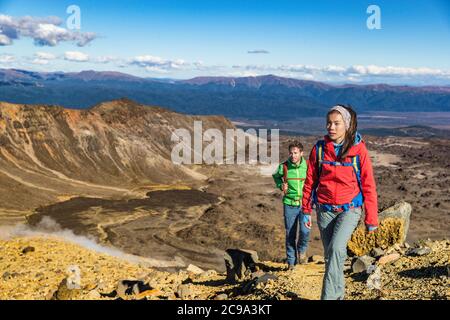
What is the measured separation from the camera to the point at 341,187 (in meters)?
4.52

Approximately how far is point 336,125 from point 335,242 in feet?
3.73

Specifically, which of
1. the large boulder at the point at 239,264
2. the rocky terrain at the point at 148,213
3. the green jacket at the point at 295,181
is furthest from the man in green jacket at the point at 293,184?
the large boulder at the point at 239,264

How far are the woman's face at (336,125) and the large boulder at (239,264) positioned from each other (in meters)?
3.84

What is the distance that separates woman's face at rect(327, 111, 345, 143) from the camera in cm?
444

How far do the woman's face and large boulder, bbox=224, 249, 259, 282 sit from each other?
384cm

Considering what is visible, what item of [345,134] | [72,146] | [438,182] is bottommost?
[438,182]

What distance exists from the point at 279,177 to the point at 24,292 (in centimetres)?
420

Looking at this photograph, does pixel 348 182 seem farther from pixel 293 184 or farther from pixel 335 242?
pixel 293 184

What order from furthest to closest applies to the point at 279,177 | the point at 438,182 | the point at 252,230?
the point at 438,182 → the point at 252,230 → the point at 279,177

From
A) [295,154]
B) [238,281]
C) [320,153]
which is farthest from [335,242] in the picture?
[238,281]

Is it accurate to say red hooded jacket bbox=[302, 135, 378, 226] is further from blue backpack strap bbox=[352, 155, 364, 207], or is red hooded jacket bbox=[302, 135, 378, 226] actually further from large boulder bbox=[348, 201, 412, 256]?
large boulder bbox=[348, 201, 412, 256]

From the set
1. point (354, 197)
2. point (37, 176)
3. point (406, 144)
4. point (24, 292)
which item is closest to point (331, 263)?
point (354, 197)

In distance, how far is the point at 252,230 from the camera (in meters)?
30.6

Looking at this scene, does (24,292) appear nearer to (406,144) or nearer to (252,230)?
(252,230)
